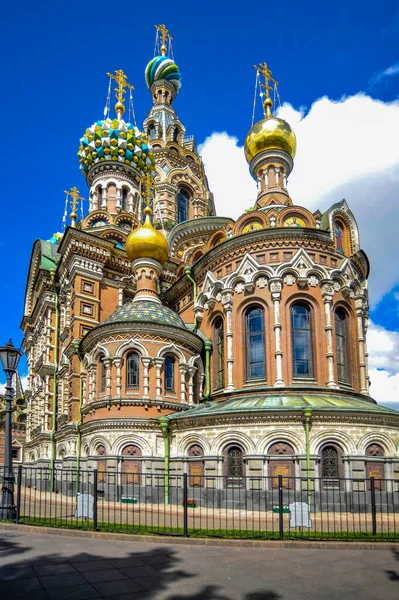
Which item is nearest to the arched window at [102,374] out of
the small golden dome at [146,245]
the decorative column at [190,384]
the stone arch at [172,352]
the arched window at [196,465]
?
the stone arch at [172,352]

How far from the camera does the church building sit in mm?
15836

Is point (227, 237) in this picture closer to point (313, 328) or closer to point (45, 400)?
point (313, 328)

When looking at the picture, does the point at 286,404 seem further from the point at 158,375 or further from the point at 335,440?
the point at 158,375

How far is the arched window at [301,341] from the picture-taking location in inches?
750

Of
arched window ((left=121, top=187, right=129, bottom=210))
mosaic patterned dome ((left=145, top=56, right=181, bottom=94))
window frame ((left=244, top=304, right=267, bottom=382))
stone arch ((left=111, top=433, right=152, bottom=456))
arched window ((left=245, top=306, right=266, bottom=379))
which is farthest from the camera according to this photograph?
mosaic patterned dome ((left=145, top=56, right=181, bottom=94))

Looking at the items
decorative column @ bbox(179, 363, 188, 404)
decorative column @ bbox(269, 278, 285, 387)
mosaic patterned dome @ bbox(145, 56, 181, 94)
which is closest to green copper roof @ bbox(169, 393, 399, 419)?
decorative column @ bbox(269, 278, 285, 387)

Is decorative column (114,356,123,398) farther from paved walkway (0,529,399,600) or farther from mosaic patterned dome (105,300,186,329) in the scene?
paved walkway (0,529,399,600)

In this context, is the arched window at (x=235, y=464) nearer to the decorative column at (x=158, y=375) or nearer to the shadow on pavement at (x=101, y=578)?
the decorative column at (x=158, y=375)

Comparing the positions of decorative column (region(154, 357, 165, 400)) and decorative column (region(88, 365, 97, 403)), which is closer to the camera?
decorative column (region(154, 357, 165, 400))

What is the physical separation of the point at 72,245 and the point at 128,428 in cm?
1019

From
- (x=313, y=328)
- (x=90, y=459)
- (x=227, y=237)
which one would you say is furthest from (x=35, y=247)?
(x=313, y=328)

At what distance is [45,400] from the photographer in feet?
87.8

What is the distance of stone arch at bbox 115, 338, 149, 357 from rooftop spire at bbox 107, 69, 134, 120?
22.2 m

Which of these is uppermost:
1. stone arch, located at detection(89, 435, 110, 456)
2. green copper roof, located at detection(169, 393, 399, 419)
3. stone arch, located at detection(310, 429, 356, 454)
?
green copper roof, located at detection(169, 393, 399, 419)
